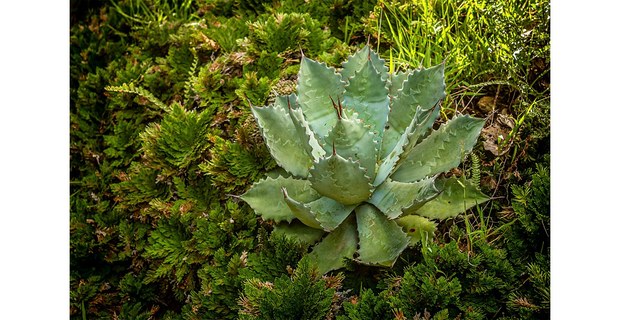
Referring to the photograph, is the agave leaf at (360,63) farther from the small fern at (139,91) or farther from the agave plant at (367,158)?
the small fern at (139,91)

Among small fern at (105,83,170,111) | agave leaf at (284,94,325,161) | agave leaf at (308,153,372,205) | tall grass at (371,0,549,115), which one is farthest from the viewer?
small fern at (105,83,170,111)

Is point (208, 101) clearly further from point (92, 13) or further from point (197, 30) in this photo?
point (92, 13)

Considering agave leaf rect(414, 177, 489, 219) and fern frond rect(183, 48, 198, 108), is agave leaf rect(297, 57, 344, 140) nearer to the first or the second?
agave leaf rect(414, 177, 489, 219)

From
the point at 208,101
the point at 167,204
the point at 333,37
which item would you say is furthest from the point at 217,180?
the point at 333,37

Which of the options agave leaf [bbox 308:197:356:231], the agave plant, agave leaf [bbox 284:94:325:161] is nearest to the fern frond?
the agave plant

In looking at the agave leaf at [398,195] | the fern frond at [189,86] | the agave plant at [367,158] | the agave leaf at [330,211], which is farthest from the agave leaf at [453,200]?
the fern frond at [189,86]

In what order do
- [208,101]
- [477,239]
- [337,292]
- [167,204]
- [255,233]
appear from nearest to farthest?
[337,292] → [477,239] → [255,233] → [167,204] → [208,101]
